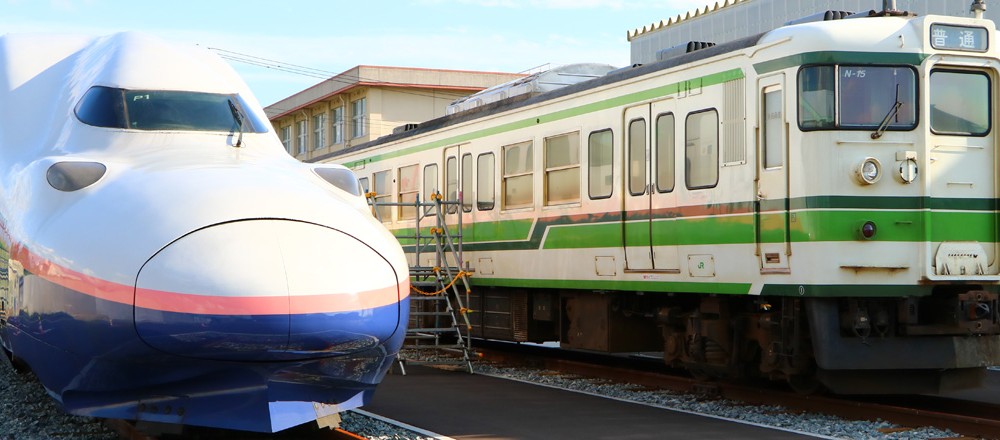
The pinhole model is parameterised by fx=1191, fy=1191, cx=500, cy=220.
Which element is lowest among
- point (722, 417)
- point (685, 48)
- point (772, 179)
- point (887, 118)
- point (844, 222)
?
point (722, 417)

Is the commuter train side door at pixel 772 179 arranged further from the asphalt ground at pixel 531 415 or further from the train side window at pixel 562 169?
the train side window at pixel 562 169

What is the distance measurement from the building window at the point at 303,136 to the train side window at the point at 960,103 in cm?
4093

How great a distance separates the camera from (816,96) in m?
10.5

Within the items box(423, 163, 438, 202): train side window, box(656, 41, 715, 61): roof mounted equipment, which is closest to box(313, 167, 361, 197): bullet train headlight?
box(656, 41, 715, 61): roof mounted equipment

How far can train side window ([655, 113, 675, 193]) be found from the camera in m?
12.2

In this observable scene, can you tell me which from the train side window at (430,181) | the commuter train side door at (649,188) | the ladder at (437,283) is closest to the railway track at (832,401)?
the ladder at (437,283)

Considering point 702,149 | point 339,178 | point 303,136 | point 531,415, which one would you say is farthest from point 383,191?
point 303,136

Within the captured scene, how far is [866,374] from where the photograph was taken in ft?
35.2

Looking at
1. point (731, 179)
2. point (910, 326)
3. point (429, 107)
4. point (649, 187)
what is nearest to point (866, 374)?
point (910, 326)

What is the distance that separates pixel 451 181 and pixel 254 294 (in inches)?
428

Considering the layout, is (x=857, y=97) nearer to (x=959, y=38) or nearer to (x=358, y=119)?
(x=959, y=38)

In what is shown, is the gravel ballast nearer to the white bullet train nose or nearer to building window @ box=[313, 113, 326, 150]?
the white bullet train nose

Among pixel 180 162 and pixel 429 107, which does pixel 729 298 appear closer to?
pixel 180 162

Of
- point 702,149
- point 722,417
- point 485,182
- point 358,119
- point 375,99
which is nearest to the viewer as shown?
point 722,417
